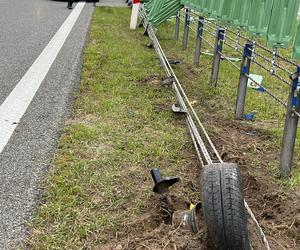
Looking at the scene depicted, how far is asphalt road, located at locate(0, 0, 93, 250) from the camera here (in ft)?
10.5

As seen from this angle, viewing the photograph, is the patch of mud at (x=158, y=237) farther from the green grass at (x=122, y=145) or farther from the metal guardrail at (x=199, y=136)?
the metal guardrail at (x=199, y=136)

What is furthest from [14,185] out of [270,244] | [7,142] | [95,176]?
[270,244]

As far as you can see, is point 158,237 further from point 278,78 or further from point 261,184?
point 278,78

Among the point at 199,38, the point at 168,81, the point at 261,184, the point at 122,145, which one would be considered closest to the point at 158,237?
the point at 261,184

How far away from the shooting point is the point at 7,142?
168 inches

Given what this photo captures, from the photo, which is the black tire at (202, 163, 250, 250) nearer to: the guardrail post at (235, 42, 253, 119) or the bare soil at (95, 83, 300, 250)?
the bare soil at (95, 83, 300, 250)

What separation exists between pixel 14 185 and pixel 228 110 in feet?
10.3

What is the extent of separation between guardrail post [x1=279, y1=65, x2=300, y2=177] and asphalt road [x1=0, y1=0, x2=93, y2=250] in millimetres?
1940

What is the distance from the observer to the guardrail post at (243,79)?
5.20 metres

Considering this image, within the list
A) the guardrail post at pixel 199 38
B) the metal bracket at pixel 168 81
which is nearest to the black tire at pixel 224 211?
the metal bracket at pixel 168 81

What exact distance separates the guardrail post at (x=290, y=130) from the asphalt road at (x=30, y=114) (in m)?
1.94

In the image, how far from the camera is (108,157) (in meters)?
4.05

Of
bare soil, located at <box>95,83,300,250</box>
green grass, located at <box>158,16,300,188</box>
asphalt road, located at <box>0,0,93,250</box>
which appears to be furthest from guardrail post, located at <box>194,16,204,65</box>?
bare soil, located at <box>95,83,300,250</box>

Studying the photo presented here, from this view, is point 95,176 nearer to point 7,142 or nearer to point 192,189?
point 192,189
